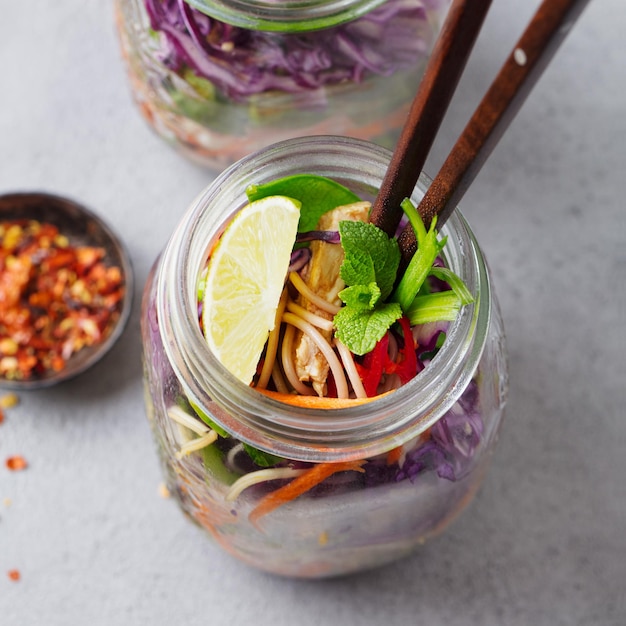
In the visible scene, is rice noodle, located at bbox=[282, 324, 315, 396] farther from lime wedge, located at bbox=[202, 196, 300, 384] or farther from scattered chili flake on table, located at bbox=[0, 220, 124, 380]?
scattered chili flake on table, located at bbox=[0, 220, 124, 380]

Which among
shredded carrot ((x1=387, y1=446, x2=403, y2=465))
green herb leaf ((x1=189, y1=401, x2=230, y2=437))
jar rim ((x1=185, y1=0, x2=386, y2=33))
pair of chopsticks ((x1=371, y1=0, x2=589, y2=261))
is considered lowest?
green herb leaf ((x1=189, y1=401, x2=230, y2=437))

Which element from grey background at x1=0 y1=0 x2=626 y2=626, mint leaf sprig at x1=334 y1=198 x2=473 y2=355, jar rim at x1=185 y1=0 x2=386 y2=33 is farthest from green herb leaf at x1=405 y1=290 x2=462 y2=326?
grey background at x1=0 y1=0 x2=626 y2=626

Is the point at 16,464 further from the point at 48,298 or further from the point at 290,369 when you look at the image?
the point at 290,369

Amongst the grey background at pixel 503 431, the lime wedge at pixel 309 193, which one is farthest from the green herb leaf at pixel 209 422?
the grey background at pixel 503 431

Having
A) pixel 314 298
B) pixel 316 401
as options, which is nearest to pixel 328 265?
pixel 314 298

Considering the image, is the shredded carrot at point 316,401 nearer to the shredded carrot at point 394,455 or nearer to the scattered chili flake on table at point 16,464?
the shredded carrot at point 394,455

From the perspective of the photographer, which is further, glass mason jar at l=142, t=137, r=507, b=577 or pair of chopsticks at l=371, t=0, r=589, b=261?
glass mason jar at l=142, t=137, r=507, b=577
